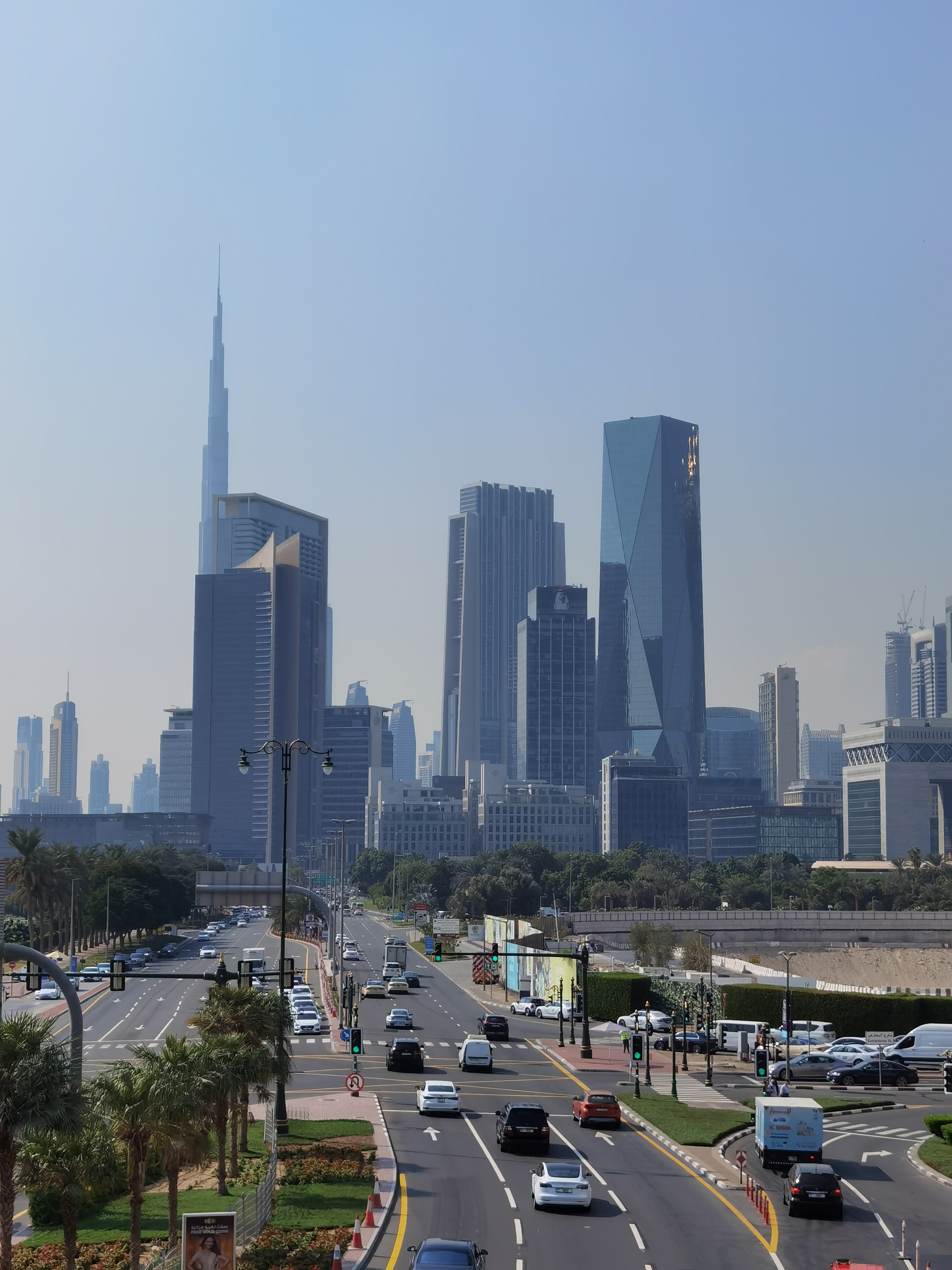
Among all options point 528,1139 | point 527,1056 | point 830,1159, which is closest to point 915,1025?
point 527,1056

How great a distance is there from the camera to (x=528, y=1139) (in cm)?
4581

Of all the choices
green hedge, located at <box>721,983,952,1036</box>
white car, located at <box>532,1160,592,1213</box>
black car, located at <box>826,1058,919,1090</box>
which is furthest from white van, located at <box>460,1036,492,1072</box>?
white car, located at <box>532,1160,592,1213</box>

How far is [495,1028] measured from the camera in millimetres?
82062

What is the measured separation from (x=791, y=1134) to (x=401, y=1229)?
14.7 metres

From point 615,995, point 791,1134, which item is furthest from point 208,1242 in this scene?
point 615,995

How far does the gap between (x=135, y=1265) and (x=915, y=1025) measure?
6757 centimetres

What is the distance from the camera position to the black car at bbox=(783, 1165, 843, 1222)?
124 ft

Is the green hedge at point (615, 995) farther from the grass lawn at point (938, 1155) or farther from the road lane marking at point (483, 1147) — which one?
the grass lawn at point (938, 1155)

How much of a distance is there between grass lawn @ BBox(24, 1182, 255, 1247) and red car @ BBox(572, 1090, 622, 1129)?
46.5 ft

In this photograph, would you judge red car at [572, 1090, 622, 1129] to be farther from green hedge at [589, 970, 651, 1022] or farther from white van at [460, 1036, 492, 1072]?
green hedge at [589, 970, 651, 1022]

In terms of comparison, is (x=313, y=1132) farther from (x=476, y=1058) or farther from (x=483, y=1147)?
(x=476, y=1058)

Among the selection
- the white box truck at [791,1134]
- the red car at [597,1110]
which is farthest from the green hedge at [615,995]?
the white box truck at [791,1134]

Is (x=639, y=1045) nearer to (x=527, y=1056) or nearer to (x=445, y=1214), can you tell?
(x=527, y=1056)

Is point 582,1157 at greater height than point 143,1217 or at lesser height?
greater
